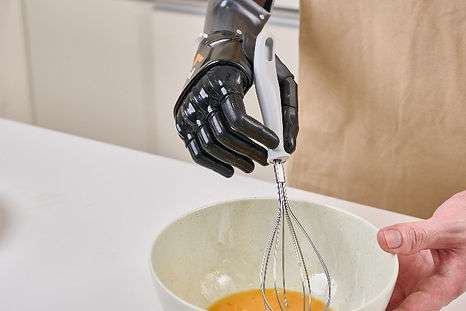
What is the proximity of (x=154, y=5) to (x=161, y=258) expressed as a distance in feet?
3.53

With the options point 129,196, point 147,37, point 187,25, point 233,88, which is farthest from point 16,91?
point 233,88

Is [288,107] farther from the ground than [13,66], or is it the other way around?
[288,107]

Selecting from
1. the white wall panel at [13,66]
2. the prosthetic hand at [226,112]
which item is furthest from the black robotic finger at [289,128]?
the white wall panel at [13,66]

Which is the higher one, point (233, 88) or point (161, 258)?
point (233, 88)

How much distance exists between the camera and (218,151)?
54 centimetres

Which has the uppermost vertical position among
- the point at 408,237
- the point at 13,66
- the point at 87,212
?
the point at 408,237

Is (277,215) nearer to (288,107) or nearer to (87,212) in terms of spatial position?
(288,107)

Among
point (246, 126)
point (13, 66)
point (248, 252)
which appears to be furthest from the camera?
point (13, 66)

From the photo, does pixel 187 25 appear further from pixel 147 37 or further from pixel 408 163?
pixel 408 163

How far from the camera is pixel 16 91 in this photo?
1757 millimetres

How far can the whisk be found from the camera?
0.53 meters

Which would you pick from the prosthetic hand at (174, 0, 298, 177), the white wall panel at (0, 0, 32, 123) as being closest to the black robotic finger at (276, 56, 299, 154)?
the prosthetic hand at (174, 0, 298, 177)

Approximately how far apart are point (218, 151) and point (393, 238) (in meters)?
0.15

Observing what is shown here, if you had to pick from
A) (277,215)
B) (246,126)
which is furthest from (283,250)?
(246,126)
